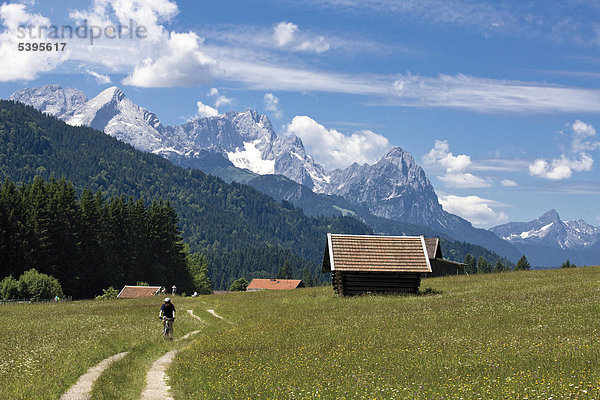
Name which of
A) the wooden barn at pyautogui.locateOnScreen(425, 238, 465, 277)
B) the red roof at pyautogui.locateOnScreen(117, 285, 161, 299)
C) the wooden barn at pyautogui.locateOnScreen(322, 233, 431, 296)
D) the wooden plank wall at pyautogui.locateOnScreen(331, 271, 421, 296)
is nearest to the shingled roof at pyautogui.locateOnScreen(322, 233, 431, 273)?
the wooden barn at pyautogui.locateOnScreen(322, 233, 431, 296)

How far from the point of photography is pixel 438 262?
289 ft

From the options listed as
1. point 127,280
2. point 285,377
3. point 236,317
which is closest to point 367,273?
point 236,317

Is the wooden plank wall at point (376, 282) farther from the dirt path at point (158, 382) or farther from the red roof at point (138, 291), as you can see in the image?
the red roof at point (138, 291)

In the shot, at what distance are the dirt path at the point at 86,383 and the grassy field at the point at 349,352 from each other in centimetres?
26

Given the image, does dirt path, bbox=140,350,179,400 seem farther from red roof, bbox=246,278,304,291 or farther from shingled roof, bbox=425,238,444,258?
red roof, bbox=246,278,304,291

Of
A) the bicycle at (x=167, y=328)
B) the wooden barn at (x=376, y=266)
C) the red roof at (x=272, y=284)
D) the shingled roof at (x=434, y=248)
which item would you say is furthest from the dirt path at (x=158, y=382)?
the red roof at (x=272, y=284)

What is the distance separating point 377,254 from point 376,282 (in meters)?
2.11

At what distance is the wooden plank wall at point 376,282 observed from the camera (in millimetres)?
44125

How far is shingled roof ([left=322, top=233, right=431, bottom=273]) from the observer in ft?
142

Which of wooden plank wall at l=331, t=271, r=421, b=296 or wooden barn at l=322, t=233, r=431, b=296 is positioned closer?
wooden barn at l=322, t=233, r=431, b=296

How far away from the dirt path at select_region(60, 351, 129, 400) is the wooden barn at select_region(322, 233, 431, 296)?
2464 cm

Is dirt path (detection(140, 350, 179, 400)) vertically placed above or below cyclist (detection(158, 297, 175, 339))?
below

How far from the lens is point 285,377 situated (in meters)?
16.3

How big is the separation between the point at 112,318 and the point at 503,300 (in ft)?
75.2
